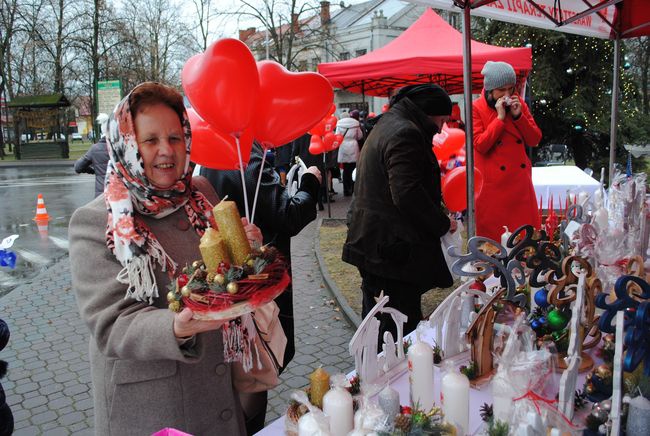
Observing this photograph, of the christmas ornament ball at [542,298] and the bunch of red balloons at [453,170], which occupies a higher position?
the bunch of red balloons at [453,170]

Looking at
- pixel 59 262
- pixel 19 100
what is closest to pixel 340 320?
pixel 59 262

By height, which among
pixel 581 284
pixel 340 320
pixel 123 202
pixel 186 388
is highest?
pixel 123 202

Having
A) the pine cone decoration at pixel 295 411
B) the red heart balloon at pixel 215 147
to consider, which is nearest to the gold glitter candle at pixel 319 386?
the pine cone decoration at pixel 295 411

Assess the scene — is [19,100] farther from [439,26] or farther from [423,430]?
[423,430]

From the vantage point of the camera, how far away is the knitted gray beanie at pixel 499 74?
3762mm

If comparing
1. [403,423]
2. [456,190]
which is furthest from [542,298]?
[456,190]

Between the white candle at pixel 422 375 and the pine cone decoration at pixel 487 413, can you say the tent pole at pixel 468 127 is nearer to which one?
the white candle at pixel 422 375

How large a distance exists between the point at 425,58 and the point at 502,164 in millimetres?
3275

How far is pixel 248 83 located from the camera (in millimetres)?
1812

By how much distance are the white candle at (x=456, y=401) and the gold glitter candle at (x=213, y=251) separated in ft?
2.45

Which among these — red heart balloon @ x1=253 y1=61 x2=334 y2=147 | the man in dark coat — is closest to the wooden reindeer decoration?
the man in dark coat

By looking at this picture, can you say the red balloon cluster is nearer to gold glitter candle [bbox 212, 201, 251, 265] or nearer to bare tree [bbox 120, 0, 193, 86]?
gold glitter candle [bbox 212, 201, 251, 265]

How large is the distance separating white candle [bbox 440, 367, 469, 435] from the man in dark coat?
4.67 ft

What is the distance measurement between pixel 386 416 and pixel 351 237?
6.17ft
